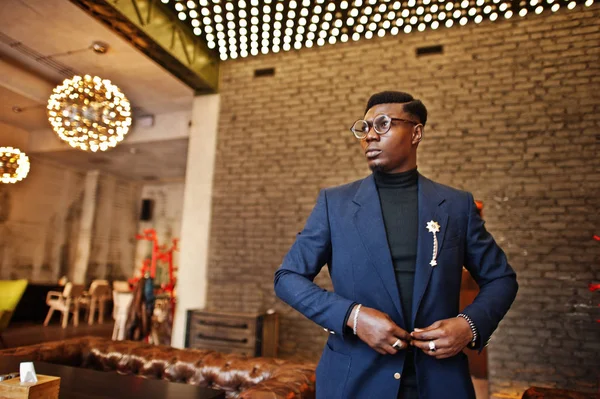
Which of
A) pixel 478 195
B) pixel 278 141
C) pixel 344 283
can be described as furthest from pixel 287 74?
pixel 344 283

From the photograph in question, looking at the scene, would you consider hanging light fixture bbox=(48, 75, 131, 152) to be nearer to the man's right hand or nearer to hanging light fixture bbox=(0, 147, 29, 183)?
hanging light fixture bbox=(0, 147, 29, 183)

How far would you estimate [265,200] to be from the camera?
5668mm

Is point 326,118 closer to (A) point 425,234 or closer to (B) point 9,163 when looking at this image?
(B) point 9,163

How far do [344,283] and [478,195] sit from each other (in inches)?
156

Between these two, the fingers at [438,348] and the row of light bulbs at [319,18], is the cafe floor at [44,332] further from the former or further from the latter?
the fingers at [438,348]

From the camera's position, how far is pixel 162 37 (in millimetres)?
5098

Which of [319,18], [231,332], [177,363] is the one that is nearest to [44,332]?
[231,332]

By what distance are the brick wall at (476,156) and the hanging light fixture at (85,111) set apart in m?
2.28

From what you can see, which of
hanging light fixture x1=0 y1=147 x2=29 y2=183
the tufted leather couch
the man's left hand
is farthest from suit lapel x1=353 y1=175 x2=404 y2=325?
hanging light fixture x1=0 y1=147 x2=29 y2=183

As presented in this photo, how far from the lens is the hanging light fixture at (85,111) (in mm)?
3635

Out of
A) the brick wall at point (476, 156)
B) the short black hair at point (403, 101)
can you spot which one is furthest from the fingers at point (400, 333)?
the brick wall at point (476, 156)

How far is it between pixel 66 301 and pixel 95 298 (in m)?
0.84

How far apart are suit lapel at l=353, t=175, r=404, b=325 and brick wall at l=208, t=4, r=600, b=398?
151 inches

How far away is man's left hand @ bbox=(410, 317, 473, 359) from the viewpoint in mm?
1083
